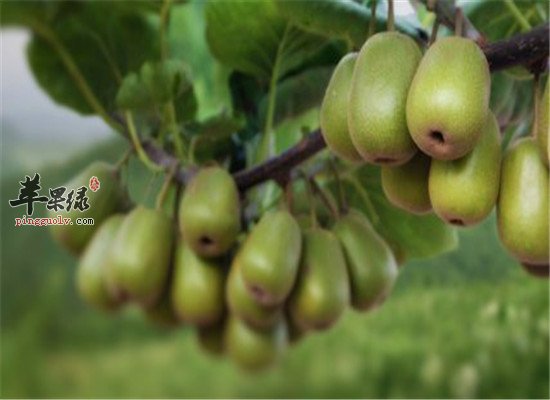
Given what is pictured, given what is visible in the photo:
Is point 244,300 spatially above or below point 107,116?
below

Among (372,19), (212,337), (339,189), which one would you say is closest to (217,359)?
(212,337)

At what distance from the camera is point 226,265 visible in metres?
0.47

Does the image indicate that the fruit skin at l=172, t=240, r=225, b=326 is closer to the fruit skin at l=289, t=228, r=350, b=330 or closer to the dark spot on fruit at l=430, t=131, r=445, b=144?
the fruit skin at l=289, t=228, r=350, b=330

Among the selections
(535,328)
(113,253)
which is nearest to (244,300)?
(113,253)

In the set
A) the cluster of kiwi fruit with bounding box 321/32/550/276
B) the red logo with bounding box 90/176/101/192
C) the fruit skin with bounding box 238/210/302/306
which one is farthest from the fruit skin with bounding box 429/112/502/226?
the red logo with bounding box 90/176/101/192

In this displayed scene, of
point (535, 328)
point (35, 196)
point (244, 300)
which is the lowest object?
point (535, 328)

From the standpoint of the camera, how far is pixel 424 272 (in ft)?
1.69

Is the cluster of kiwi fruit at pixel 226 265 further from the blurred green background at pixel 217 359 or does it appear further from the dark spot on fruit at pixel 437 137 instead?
the dark spot on fruit at pixel 437 137

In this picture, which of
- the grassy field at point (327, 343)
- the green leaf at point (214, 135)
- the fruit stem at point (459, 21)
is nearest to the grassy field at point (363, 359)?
the grassy field at point (327, 343)

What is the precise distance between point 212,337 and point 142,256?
75 mm

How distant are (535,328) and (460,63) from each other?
0.80 feet

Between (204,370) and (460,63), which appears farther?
(204,370)

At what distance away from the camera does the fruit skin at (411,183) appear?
0.34 metres

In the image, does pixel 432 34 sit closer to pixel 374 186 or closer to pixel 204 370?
pixel 374 186
